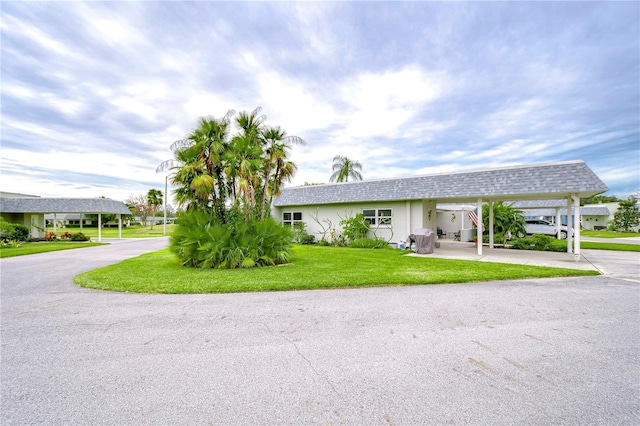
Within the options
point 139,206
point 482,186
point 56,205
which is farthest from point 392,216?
point 139,206

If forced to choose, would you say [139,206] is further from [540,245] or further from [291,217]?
[540,245]

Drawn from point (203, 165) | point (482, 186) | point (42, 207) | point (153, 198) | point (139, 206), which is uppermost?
point (153, 198)

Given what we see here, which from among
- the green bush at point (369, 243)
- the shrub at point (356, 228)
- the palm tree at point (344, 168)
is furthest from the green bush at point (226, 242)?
the palm tree at point (344, 168)

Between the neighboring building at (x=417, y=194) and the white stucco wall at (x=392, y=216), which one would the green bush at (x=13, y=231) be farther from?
the white stucco wall at (x=392, y=216)

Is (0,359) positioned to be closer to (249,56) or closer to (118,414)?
(118,414)

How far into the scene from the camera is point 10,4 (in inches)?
338

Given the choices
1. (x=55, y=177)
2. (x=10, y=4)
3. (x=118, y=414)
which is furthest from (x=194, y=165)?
(x=55, y=177)

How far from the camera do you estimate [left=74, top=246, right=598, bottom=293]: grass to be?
23.6 feet

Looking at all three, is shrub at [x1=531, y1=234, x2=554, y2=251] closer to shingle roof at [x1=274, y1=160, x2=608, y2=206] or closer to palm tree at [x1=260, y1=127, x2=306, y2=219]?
shingle roof at [x1=274, y1=160, x2=608, y2=206]

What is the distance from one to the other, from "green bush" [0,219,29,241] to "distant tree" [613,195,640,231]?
61.6 meters

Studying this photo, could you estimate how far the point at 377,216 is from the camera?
17672mm

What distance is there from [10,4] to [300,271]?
1171 cm

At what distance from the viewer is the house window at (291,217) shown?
2097 centimetres

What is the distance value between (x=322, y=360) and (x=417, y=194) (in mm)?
13340
